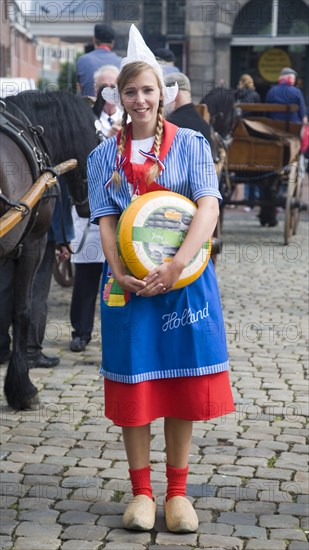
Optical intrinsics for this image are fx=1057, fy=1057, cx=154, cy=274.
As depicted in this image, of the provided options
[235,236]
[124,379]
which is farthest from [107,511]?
[235,236]

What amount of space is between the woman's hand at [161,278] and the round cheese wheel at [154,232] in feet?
0.09

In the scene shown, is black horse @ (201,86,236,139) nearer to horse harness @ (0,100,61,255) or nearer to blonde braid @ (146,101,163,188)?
horse harness @ (0,100,61,255)

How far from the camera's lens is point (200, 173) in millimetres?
4074

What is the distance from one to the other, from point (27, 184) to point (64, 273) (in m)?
4.46

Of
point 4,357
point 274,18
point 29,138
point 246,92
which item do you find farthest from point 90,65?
point 274,18

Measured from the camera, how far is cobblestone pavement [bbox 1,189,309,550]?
4105 millimetres

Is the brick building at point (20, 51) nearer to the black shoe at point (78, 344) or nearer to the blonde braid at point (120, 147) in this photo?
the black shoe at point (78, 344)

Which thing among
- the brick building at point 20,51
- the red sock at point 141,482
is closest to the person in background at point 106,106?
the red sock at point 141,482

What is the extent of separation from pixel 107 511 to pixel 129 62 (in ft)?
6.00

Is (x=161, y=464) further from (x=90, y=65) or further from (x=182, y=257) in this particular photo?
(x=90, y=65)

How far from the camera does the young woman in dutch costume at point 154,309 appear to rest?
408 cm

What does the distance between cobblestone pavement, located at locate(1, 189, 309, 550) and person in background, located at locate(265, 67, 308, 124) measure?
23.8 ft

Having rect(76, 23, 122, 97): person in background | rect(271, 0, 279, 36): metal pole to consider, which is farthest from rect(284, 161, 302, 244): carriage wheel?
rect(271, 0, 279, 36): metal pole

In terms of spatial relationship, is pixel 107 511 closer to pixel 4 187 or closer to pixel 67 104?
pixel 4 187
